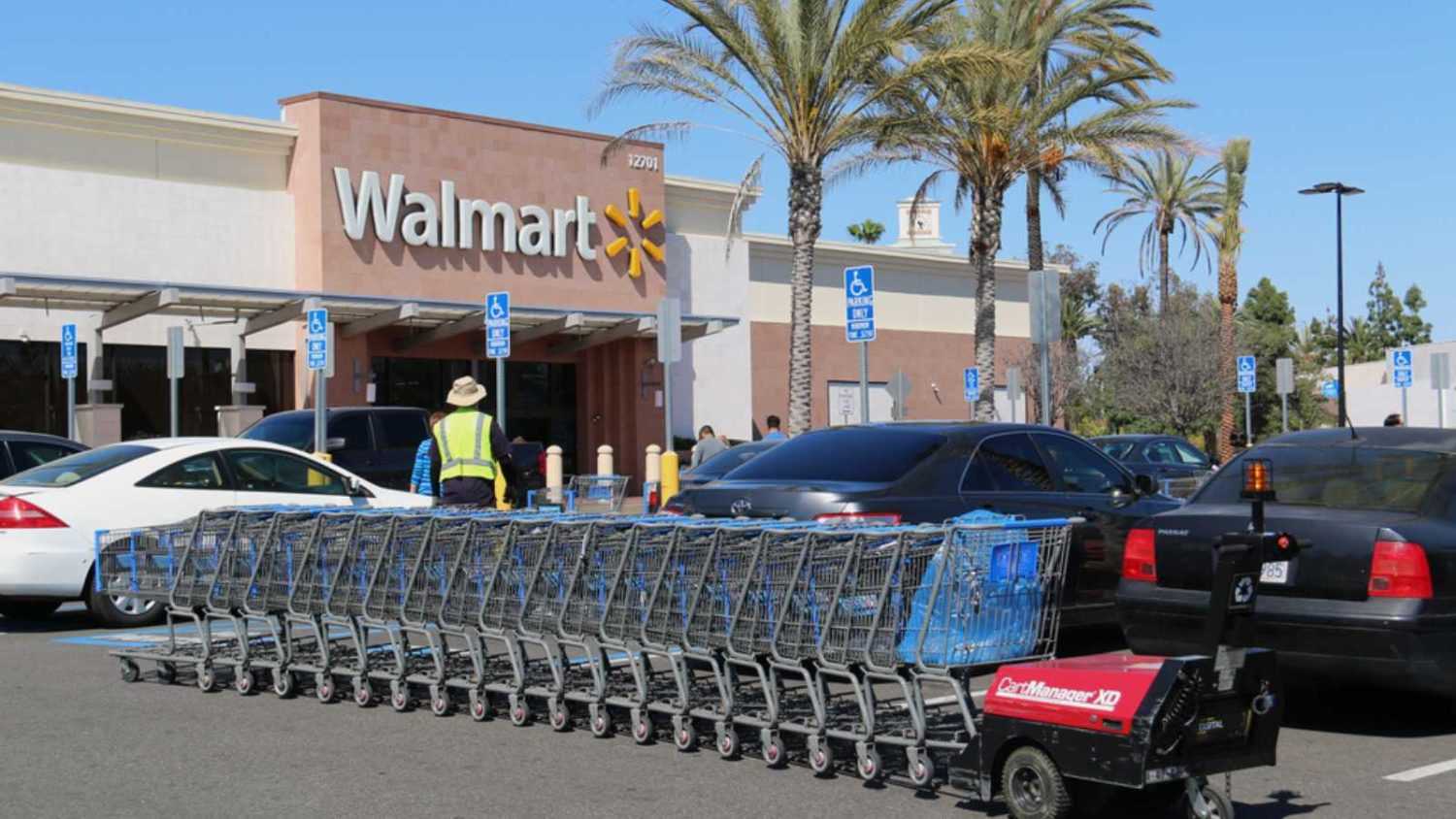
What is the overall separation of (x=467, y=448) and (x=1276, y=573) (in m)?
6.40

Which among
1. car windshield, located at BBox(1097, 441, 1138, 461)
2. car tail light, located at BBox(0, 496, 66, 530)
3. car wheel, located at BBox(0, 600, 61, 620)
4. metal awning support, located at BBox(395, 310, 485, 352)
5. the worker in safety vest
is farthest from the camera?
metal awning support, located at BBox(395, 310, 485, 352)

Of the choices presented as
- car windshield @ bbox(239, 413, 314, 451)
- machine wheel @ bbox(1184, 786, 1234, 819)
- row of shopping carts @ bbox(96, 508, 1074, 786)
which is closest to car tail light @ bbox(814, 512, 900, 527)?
row of shopping carts @ bbox(96, 508, 1074, 786)

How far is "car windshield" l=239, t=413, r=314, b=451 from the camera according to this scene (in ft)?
71.2

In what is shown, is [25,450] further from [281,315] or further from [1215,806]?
[281,315]

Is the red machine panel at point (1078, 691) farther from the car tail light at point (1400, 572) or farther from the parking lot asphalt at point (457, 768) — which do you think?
the car tail light at point (1400, 572)

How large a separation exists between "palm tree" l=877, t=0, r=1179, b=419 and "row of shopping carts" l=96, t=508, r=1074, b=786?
19085 mm

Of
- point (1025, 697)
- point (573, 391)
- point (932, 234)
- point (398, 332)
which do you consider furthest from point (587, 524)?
point (932, 234)

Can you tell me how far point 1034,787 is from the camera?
6848 millimetres

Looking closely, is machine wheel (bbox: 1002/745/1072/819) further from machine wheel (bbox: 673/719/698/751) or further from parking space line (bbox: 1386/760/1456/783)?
machine wheel (bbox: 673/719/698/751)

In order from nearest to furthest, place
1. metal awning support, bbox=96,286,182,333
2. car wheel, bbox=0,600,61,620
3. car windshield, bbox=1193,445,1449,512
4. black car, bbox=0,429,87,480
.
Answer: car windshield, bbox=1193,445,1449,512
car wheel, bbox=0,600,61,620
black car, bbox=0,429,87,480
metal awning support, bbox=96,286,182,333

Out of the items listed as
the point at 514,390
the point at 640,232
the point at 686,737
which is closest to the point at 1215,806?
the point at 686,737

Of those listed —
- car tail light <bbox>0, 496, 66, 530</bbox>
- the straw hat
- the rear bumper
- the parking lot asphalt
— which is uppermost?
the straw hat

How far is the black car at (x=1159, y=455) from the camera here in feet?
80.7

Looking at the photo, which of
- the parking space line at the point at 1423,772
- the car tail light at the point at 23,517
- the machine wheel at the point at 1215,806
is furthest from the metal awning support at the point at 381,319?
the machine wheel at the point at 1215,806
